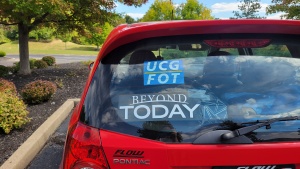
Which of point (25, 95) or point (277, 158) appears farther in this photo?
point (25, 95)

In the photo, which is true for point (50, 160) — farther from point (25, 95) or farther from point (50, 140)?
point (25, 95)

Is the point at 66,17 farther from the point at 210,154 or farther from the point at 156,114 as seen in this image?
the point at 210,154

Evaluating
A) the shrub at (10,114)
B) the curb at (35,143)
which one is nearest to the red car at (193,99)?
the curb at (35,143)

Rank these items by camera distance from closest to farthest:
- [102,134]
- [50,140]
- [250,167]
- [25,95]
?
[250,167], [102,134], [50,140], [25,95]

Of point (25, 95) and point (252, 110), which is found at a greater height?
point (252, 110)

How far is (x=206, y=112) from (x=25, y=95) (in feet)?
19.5

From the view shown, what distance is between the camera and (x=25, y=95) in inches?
271

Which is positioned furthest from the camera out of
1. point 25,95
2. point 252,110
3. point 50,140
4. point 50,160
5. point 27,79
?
point 27,79

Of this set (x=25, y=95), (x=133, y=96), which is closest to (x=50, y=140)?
(x=25, y=95)

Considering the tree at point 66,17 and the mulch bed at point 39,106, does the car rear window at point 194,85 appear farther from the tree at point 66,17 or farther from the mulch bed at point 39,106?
the tree at point 66,17

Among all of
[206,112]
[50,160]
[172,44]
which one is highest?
[172,44]

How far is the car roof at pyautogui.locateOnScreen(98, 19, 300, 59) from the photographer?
1.72 meters

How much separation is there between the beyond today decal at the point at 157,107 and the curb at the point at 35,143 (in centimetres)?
256

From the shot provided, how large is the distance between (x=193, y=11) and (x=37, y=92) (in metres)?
37.0
